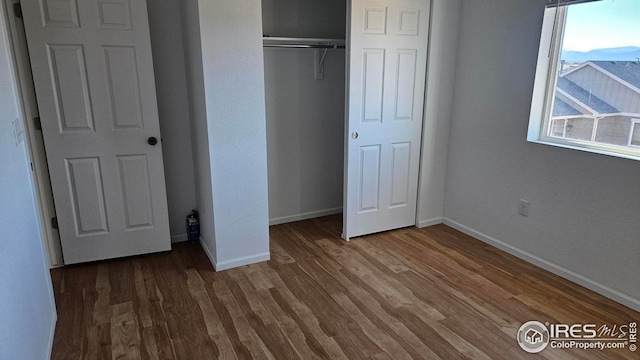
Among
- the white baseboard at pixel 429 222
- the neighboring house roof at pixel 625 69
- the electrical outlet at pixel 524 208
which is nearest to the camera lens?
the neighboring house roof at pixel 625 69

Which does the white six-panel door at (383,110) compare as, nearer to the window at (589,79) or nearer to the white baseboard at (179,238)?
the window at (589,79)

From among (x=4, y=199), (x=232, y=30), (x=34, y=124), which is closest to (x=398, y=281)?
(x=232, y=30)

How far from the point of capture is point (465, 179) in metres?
3.69

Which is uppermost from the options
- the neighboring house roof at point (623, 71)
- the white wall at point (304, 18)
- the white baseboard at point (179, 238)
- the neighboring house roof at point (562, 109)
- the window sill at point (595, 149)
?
the white wall at point (304, 18)

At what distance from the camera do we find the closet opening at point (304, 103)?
3623 millimetres

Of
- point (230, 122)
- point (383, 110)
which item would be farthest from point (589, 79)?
point (230, 122)

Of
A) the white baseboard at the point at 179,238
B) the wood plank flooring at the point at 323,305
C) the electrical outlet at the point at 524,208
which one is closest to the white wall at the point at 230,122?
the wood plank flooring at the point at 323,305

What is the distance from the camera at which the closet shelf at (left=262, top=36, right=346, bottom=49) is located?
136 inches

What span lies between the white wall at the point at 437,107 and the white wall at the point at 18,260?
2.92 meters

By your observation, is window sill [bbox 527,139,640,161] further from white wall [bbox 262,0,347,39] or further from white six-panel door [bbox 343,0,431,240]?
white wall [bbox 262,0,347,39]

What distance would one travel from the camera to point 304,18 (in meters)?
3.71

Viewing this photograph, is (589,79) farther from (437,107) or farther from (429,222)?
(429,222)

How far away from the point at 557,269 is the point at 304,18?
9.48ft

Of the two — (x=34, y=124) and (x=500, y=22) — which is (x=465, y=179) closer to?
(x=500, y=22)
